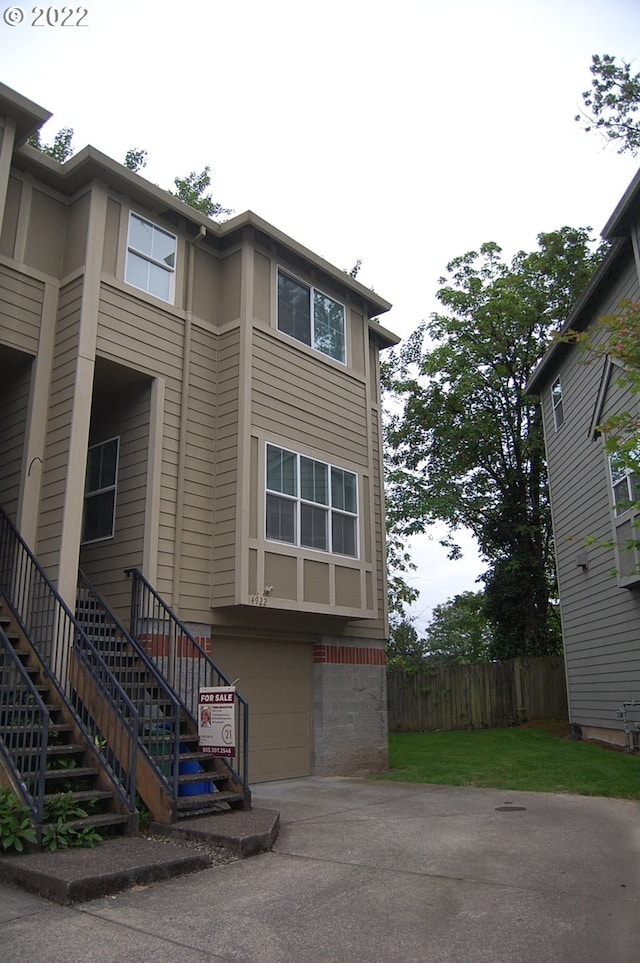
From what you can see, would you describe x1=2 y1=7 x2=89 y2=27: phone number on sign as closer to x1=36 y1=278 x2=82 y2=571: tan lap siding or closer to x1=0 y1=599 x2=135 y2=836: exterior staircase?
x1=36 y1=278 x2=82 y2=571: tan lap siding

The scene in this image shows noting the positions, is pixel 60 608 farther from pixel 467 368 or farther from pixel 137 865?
pixel 467 368

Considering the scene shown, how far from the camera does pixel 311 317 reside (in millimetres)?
11914

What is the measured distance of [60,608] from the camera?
309 inches

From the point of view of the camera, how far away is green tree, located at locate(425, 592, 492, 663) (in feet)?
87.6

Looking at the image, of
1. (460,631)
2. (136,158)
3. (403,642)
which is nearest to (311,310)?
(136,158)

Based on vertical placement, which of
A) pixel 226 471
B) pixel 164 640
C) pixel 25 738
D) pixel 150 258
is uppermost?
pixel 150 258

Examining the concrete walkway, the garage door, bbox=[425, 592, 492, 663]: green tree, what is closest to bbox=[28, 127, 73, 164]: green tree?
the garage door

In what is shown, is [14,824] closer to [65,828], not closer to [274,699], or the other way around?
[65,828]

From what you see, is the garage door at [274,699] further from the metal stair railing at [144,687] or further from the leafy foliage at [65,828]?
the leafy foliage at [65,828]

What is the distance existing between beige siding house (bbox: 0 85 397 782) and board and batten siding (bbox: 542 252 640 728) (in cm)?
468

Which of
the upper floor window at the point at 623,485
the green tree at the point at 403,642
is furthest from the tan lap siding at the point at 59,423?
the green tree at the point at 403,642

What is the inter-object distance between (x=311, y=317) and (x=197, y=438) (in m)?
3.14

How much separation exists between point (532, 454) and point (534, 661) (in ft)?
24.3

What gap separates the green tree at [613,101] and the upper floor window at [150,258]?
848cm
